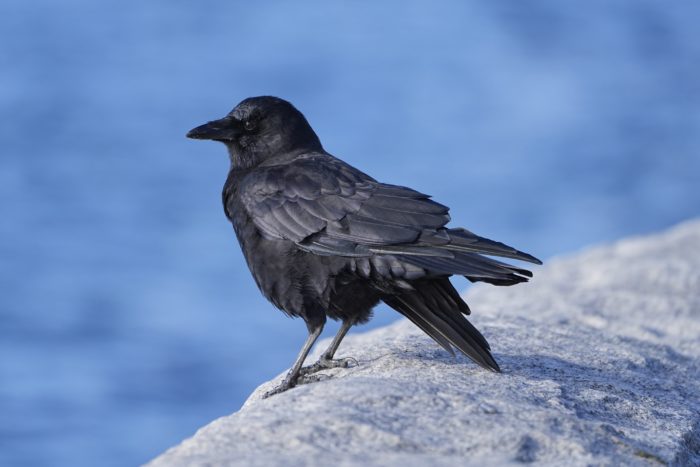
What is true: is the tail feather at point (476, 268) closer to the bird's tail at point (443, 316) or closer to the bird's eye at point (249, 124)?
the bird's tail at point (443, 316)

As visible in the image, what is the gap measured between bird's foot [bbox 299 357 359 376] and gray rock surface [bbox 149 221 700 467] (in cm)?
8

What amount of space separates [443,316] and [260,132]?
72.5 inches

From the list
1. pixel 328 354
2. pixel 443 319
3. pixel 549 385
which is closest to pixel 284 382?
pixel 328 354

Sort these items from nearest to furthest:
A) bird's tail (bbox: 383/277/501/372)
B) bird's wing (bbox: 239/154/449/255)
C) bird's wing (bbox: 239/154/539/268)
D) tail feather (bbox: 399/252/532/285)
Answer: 1. tail feather (bbox: 399/252/532/285)
2. bird's wing (bbox: 239/154/539/268)
3. bird's tail (bbox: 383/277/501/372)
4. bird's wing (bbox: 239/154/449/255)

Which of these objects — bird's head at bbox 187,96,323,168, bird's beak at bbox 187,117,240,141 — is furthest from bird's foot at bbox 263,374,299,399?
bird's beak at bbox 187,117,240,141

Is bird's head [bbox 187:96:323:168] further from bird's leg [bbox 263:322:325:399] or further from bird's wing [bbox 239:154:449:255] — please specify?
bird's leg [bbox 263:322:325:399]

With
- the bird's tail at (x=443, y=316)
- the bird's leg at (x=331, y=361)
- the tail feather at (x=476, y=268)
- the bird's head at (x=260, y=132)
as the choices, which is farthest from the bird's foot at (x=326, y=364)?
the bird's head at (x=260, y=132)

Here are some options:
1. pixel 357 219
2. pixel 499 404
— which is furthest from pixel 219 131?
pixel 499 404

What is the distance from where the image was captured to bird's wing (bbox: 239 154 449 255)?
17.5 feet

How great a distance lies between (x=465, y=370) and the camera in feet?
Answer: 17.0

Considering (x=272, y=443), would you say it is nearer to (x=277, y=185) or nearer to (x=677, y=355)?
(x=277, y=185)

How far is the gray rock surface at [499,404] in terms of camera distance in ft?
12.8

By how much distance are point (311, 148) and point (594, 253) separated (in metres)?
3.94

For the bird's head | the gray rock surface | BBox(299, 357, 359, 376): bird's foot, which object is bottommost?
the gray rock surface
